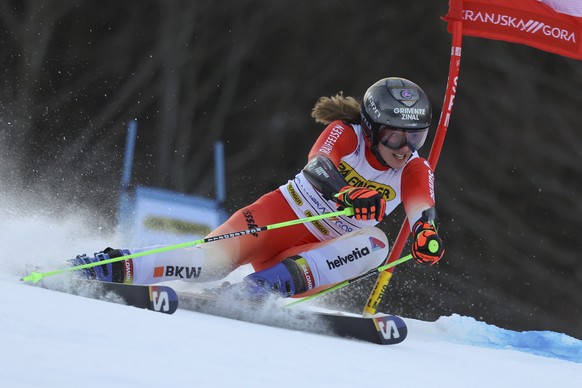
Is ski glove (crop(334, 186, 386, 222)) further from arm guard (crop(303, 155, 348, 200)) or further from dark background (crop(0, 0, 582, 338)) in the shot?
dark background (crop(0, 0, 582, 338))

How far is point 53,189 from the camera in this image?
858 centimetres

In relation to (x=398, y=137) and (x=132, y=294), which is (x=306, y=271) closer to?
(x=398, y=137)

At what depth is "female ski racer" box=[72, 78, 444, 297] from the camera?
3.64m

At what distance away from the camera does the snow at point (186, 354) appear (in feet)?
6.25

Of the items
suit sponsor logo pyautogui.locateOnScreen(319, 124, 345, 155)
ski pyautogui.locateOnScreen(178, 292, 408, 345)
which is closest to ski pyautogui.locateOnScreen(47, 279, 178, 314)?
ski pyautogui.locateOnScreen(178, 292, 408, 345)

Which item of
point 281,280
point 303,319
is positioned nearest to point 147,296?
point 303,319

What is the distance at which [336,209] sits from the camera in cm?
405

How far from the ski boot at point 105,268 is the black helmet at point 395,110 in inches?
44.3

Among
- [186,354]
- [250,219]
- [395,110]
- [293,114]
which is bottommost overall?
[186,354]

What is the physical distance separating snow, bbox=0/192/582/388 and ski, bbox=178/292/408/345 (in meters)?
0.08

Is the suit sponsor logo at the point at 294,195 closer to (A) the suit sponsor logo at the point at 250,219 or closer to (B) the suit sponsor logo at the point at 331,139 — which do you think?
(A) the suit sponsor logo at the point at 250,219

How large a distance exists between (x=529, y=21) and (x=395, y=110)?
1.31 metres

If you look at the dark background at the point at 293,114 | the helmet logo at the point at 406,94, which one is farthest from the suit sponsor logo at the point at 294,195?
the dark background at the point at 293,114

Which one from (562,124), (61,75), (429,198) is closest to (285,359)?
(429,198)
